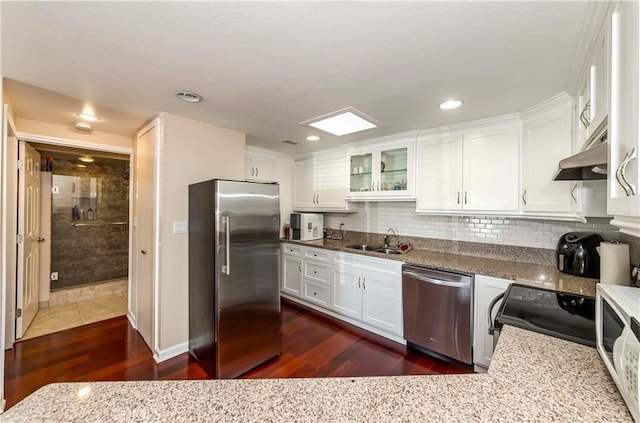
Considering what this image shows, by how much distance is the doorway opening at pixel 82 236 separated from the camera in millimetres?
3539

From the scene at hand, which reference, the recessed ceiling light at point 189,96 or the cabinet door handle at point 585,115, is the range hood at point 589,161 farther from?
the recessed ceiling light at point 189,96

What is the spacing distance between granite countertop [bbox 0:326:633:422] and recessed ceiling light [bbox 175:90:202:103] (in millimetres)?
1839

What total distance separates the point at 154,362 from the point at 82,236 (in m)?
3.04

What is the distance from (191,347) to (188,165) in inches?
69.5

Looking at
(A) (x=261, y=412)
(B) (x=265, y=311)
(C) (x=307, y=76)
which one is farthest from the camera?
(B) (x=265, y=311)

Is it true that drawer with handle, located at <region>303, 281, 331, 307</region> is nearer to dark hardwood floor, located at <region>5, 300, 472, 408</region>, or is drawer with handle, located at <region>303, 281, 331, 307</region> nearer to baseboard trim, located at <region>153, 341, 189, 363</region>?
dark hardwood floor, located at <region>5, 300, 472, 408</region>

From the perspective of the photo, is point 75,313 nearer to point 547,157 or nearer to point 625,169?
point 625,169

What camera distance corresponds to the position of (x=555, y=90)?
186 cm

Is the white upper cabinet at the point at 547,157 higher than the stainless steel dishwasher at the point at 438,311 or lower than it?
higher

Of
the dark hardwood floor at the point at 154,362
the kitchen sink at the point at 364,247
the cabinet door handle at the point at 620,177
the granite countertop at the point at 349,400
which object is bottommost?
the dark hardwood floor at the point at 154,362

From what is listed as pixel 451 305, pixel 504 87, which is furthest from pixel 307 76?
pixel 451 305

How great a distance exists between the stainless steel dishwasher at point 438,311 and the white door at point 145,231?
99.2 inches

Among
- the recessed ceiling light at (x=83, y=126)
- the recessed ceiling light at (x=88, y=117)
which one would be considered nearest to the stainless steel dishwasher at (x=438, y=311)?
the recessed ceiling light at (x=88, y=117)

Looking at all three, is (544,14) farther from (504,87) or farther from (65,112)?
(65,112)
